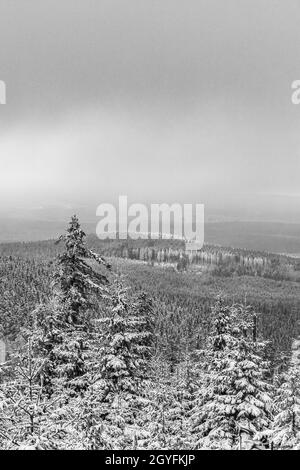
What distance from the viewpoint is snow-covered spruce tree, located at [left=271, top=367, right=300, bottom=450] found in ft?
38.2

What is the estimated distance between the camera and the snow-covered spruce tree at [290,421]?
11633 mm

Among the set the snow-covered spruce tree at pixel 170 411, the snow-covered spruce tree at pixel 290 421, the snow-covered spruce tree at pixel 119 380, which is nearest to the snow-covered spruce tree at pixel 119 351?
the snow-covered spruce tree at pixel 119 380

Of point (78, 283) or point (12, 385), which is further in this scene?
point (78, 283)

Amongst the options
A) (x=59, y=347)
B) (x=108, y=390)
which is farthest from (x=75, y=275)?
(x=108, y=390)

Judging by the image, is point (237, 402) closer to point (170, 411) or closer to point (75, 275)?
point (170, 411)

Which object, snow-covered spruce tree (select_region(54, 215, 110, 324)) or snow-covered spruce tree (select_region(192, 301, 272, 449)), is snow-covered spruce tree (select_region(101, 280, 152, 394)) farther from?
snow-covered spruce tree (select_region(192, 301, 272, 449))

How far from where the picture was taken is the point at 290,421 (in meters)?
12.3

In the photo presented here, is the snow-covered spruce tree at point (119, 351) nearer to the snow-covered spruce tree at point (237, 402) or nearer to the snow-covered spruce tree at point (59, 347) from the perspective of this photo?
the snow-covered spruce tree at point (59, 347)

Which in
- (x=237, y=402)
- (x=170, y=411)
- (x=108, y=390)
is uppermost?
(x=108, y=390)

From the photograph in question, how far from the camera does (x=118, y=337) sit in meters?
16.7

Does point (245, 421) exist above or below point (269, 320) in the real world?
above
